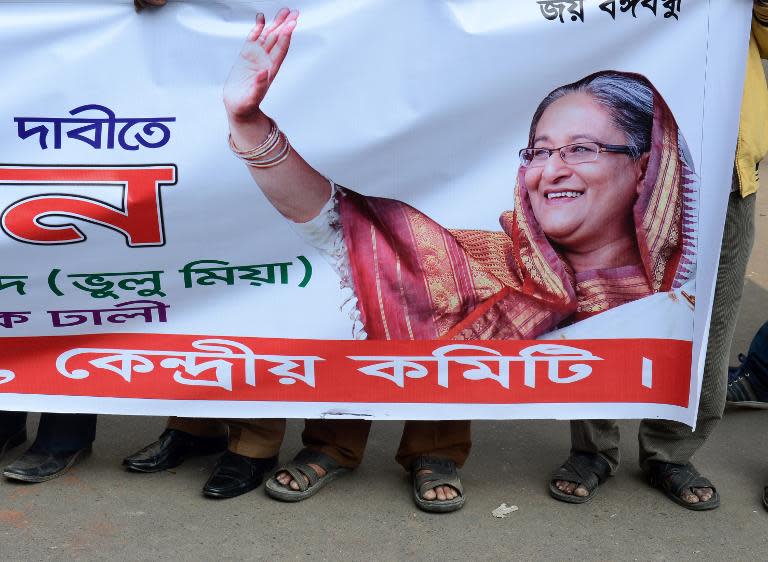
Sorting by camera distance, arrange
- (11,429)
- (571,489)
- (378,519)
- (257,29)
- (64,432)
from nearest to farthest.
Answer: (257,29)
(378,519)
(571,489)
(64,432)
(11,429)

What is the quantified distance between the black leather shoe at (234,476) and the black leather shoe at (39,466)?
19.6 inches

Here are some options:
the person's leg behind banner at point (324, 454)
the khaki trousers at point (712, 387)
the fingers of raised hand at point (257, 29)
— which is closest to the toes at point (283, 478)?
the person's leg behind banner at point (324, 454)

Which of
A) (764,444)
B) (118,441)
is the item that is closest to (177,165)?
(118,441)

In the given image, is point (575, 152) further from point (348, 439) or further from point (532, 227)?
point (348, 439)

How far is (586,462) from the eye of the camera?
11.9 feet

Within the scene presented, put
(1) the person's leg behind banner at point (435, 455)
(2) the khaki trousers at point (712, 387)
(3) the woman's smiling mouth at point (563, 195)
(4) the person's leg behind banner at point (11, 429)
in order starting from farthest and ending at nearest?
(4) the person's leg behind banner at point (11, 429)
(1) the person's leg behind banner at point (435, 455)
(2) the khaki trousers at point (712, 387)
(3) the woman's smiling mouth at point (563, 195)

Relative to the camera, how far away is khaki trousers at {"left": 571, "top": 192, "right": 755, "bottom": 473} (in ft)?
11.2

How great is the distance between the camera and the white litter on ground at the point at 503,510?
3.48 m

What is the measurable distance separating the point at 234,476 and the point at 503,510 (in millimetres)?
861

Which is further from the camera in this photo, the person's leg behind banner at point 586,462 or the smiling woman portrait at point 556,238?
the person's leg behind banner at point 586,462

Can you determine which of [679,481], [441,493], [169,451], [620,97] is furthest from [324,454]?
[620,97]

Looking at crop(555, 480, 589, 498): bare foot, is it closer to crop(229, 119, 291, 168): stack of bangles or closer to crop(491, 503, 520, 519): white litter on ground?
crop(491, 503, 520, 519): white litter on ground

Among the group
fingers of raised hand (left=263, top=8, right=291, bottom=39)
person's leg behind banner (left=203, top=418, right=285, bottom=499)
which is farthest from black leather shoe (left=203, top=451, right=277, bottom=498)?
fingers of raised hand (left=263, top=8, right=291, bottom=39)

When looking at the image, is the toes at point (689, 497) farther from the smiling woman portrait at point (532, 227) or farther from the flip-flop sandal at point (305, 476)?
the flip-flop sandal at point (305, 476)
